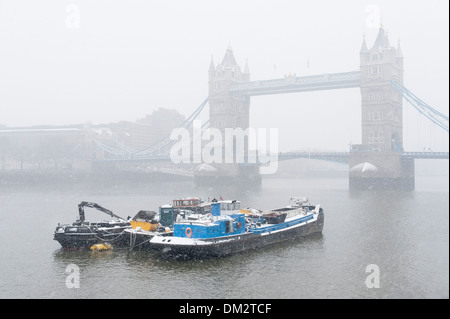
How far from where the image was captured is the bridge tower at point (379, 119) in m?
84.6

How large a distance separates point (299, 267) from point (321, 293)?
4.45 metres

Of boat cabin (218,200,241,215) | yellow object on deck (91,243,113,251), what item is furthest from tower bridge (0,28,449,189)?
yellow object on deck (91,243,113,251)

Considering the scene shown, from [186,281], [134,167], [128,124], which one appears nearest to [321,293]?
[186,281]

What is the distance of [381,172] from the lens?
83.8 m

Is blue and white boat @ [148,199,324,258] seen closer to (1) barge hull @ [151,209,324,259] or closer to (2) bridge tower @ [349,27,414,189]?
(1) barge hull @ [151,209,324,259]

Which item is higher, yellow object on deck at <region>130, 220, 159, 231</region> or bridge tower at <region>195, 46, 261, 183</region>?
bridge tower at <region>195, 46, 261, 183</region>

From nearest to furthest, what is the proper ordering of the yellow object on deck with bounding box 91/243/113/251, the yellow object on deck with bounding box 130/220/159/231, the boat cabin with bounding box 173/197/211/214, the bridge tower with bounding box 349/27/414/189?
the yellow object on deck with bounding box 91/243/113/251
the yellow object on deck with bounding box 130/220/159/231
the boat cabin with bounding box 173/197/211/214
the bridge tower with bounding box 349/27/414/189

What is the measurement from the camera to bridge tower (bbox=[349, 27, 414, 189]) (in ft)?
278

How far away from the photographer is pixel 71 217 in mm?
45031

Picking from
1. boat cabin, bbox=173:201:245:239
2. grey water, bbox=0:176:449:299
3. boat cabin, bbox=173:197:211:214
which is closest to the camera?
grey water, bbox=0:176:449:299

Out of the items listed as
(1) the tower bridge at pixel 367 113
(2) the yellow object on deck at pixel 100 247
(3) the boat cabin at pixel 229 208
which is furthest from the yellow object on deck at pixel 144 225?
(1) the tower bridge at pixel 367 113

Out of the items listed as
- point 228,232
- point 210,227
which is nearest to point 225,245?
point 228,232

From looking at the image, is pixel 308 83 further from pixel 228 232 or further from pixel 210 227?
pixel 210 227

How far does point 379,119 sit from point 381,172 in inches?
481
